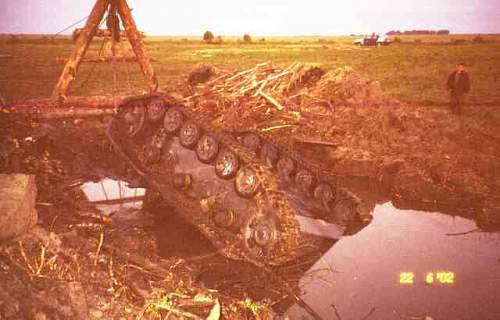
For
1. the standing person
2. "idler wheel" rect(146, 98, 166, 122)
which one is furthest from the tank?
the standing person

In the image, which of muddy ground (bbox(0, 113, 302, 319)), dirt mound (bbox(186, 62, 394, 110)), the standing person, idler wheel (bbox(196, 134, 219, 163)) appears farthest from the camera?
the standing person

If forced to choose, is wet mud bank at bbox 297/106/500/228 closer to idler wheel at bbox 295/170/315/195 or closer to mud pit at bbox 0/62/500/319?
mud pit at bbox 0/62/500/319

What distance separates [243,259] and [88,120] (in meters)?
10.4

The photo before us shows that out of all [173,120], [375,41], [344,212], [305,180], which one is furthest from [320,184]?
[375,41]

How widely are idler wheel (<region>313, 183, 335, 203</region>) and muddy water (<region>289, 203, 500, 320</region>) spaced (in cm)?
93

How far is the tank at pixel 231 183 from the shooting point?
648 centimetres

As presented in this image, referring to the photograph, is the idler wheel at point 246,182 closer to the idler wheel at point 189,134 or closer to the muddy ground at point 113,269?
the muddy ground at point 113,269

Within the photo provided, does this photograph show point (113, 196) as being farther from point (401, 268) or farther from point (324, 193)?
point (401, 268)

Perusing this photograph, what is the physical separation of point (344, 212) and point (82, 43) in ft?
30.1

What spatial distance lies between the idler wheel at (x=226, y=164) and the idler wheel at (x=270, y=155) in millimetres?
1864

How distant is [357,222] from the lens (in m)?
7.85

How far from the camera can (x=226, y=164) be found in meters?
7.23

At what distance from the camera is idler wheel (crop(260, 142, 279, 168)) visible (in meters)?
8.93
